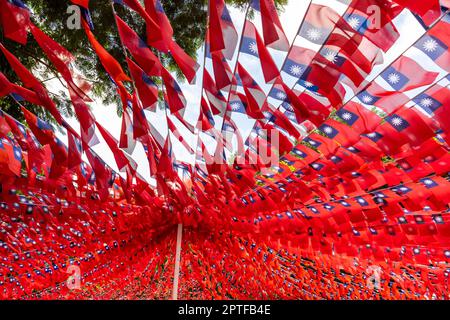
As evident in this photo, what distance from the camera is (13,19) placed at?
6.05ft

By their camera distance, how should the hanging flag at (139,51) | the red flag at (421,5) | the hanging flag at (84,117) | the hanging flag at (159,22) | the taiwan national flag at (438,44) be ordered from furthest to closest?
1. the hanging flag at (84,117)
2. the hanging flag at (139,51)
3. the taiwan national flag at (438,44)
4. the hanging flag at (159,22)
5. the red flag at (421,5)

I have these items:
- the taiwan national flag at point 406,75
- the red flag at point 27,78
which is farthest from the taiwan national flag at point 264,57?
the red flag at point 27,78

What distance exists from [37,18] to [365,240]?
4.78m

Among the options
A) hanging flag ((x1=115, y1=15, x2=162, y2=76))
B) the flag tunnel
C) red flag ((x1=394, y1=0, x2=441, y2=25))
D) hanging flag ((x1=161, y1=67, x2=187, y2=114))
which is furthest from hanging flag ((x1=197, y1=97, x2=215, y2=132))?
red flag ((x1=394, y1=0, x2=441, y2=25))

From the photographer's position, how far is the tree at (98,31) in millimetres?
3723

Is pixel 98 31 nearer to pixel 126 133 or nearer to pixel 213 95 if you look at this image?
pixel 126 133

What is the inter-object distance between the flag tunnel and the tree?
3.0 inches

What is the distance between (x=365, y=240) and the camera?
495 centimetres

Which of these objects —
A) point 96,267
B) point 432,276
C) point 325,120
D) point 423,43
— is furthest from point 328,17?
point 96,267

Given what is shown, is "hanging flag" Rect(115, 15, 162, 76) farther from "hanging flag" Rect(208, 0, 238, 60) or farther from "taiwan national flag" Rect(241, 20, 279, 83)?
"taiwan national flag" Rect(241, 20, 279, 83)

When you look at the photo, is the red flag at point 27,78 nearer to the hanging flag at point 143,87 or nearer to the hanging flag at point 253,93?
the hanging flag at point 143,87

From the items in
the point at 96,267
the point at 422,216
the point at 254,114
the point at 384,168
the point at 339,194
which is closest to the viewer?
the point at 254,114

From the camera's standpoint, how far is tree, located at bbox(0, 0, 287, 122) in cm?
372
